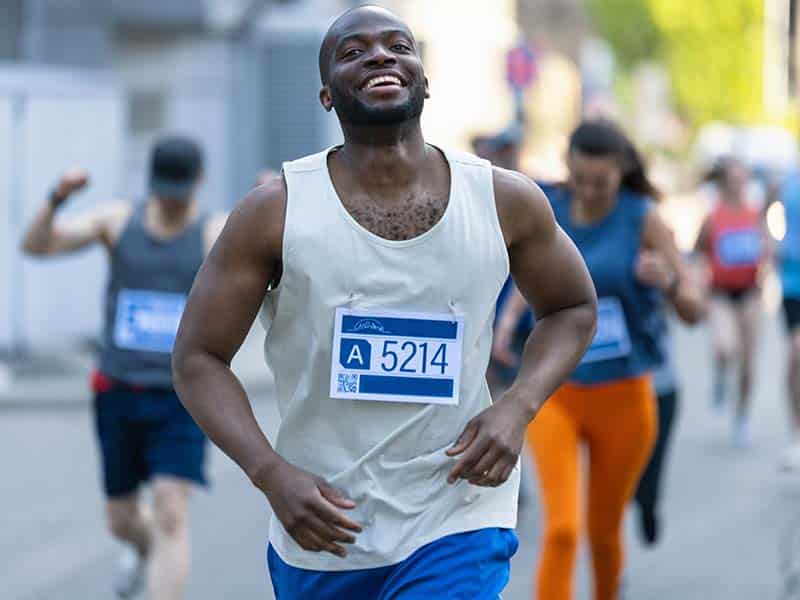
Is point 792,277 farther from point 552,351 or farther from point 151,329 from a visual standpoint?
point 552,351

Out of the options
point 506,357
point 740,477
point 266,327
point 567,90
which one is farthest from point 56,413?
point 567,90

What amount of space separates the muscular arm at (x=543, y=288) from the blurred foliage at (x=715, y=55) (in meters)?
46.9

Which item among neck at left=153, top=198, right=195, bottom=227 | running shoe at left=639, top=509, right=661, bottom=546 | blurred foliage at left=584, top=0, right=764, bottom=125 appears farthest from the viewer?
blurred foliage at left=584, top=0, right=764, bottom=125

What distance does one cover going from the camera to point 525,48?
75.0ft

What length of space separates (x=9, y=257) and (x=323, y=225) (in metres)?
12.7

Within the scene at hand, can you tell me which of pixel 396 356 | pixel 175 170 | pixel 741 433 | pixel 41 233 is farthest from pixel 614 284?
A: pixel 741 433

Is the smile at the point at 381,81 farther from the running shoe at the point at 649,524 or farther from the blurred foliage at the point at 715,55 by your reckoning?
the blurred foliage at the point at 715,55

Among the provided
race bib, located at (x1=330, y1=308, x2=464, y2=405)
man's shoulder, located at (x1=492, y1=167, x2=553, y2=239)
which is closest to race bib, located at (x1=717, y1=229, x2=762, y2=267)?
man's shoulder, located at (x1=492, y1=167, x2=553, y2=239)

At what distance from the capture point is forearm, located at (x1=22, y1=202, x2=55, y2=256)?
273 inches

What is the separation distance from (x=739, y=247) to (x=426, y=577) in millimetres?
9426

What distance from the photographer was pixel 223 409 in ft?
12.6

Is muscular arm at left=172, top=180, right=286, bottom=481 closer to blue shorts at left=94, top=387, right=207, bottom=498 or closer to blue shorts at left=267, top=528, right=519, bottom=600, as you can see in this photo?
blue shorts at left=267, top=528, right=519, bottom=600

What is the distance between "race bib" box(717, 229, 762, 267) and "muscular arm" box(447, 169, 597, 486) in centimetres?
900

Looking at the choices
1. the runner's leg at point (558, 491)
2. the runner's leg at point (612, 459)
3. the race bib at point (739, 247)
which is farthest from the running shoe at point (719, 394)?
the runner's leg at point (558, 491)
